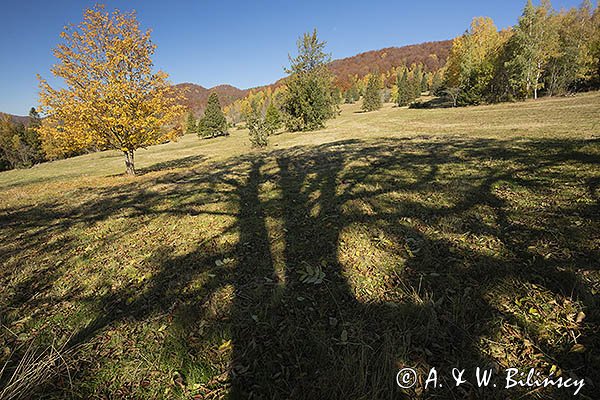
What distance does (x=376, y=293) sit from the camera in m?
2.90

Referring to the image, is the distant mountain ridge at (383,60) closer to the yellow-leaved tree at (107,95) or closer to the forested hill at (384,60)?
the forested hill at (384,60)

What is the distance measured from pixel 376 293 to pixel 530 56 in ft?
151

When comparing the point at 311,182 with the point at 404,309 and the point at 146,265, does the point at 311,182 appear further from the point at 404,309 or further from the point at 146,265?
the point at 404,309

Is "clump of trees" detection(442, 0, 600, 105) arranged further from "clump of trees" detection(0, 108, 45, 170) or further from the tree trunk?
"clump of trees" detection(0, 108, 45, 170)

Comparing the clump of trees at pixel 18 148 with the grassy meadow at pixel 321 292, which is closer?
the grassy meadow at pixel 321 292

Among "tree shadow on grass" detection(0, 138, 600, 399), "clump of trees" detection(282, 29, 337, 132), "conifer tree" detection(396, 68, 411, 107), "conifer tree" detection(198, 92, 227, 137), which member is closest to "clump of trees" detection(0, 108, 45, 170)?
"conifer tree" detection(198, 92, 227, 137)

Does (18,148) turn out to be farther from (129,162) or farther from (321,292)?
(321,292)

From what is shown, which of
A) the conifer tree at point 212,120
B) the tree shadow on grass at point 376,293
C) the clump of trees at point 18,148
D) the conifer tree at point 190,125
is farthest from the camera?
the conifer tree at point 190,125

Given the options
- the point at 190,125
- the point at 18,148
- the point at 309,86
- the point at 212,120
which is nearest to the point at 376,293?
the point at 309,86

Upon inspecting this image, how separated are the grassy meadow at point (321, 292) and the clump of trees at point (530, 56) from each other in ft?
133

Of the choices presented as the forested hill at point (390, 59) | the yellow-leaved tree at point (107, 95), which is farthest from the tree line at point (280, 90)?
the forested hill at point (390, 59)

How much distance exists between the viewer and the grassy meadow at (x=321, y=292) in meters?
2.11

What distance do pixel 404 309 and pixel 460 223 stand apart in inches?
85.7

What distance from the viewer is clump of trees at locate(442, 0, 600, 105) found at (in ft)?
108
